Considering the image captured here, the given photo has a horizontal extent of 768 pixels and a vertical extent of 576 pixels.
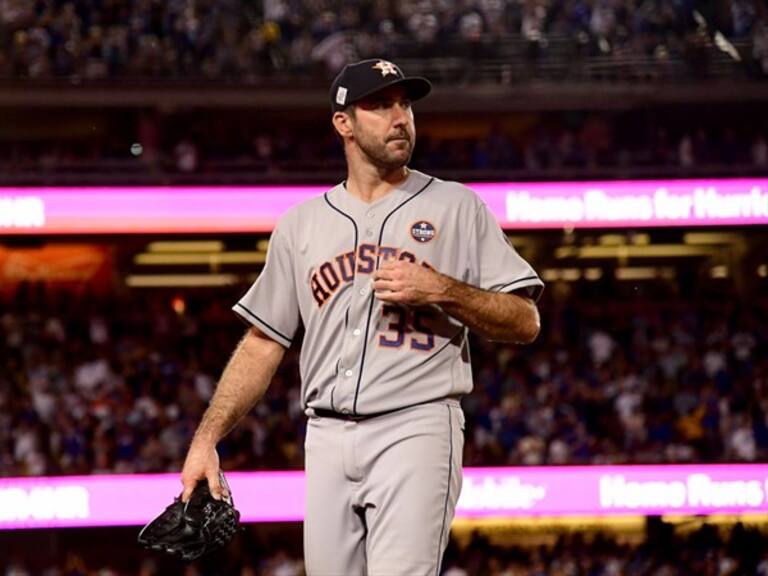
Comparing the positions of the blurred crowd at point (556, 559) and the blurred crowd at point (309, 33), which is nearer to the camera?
the blurred crowd at point (556, 559)

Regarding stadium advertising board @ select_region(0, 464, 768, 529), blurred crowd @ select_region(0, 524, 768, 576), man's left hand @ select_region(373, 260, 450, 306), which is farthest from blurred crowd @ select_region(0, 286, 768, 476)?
man's left hand @ select_region(373, 260, 450, 306)

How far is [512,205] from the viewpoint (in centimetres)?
1689

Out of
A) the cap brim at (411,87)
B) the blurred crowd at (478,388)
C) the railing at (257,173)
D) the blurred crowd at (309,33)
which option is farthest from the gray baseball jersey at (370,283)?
the blurred crowd at (309,33)

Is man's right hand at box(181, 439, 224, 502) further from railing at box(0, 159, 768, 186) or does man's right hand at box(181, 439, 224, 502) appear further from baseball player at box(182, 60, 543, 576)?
railing at box(0, 159, 768, 186)

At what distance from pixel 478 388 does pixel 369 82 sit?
13.4m

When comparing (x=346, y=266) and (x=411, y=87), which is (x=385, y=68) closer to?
(x=411, y=87)

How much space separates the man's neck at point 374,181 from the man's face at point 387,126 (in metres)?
0.07

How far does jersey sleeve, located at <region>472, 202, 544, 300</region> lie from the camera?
3727 millimetres

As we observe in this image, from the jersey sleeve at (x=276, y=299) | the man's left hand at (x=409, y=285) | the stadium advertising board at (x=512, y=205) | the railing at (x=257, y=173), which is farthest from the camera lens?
the railing at (x=257, y=173)

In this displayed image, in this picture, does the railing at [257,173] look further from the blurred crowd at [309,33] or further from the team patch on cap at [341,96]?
the team patch on cap at [341,96]

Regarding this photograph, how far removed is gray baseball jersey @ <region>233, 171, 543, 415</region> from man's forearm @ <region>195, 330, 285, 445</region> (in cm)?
15

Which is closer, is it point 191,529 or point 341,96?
point 191,529

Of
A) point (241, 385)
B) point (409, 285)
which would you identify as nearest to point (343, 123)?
point (409, 285)

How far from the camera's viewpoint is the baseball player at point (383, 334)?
3.54m
